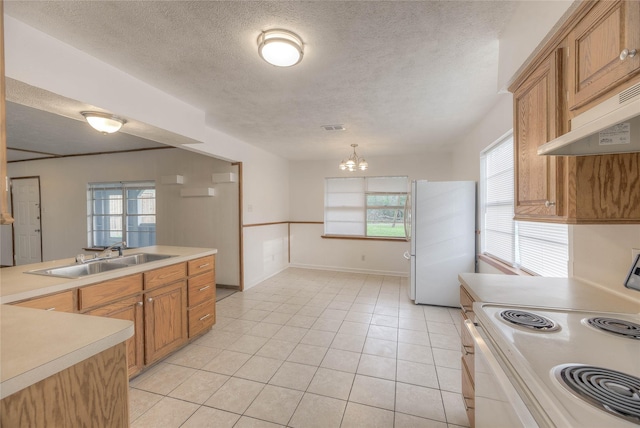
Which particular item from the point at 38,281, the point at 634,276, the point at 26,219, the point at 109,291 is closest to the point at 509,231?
the point at 634,276

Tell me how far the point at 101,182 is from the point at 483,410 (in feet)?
21.1

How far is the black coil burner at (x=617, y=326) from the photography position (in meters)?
1.02

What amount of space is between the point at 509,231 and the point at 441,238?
1023mm

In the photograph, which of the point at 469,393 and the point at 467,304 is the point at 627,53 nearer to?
the point at 467,304

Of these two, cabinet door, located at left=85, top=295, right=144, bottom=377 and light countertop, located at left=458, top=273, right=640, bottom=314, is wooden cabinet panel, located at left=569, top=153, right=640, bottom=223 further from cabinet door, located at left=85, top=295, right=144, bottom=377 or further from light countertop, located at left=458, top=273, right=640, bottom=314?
cabinet door, located at left=85, top=295, right=144, bottom=377

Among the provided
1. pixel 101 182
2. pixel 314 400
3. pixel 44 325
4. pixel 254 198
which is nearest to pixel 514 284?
pixel 314 400

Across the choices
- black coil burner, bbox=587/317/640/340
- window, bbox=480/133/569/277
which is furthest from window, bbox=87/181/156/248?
black coil burner, bbox=587/317/640/340

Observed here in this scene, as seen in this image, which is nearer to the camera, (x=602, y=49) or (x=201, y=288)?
(x=602, y=49)

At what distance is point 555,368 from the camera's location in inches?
32.3

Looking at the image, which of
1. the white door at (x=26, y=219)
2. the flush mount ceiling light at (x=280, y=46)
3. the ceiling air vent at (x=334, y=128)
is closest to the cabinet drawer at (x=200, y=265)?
the flush mount ceiling light at (x=280, y=46)

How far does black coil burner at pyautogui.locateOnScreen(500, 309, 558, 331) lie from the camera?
1087mm

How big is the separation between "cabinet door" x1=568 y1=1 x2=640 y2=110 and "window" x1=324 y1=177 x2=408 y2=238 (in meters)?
4.37

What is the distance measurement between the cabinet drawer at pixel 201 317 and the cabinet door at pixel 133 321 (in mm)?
543

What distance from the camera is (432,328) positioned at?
10.1 feet
